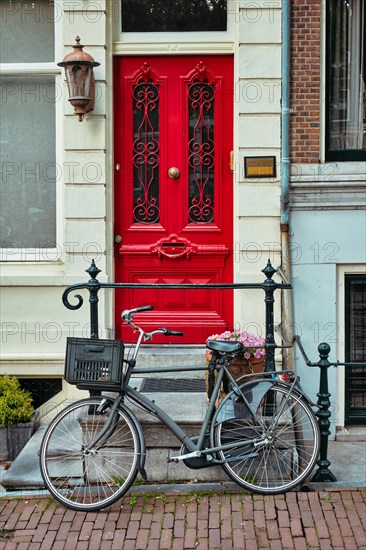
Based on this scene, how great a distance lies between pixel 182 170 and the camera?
8.38m

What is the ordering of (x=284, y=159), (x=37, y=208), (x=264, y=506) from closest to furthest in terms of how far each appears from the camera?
(x=264, y=506) < (x=284, y=159) < (x=37, y=208)

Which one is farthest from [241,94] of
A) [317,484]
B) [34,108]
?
[317,484]

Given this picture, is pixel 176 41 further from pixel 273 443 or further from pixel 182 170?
pixel 273 443

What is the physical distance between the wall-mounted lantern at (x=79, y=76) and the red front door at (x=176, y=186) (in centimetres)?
46

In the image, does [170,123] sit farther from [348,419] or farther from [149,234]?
[348,419]

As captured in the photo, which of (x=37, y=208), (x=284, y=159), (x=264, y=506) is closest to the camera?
(x=264, y=506)

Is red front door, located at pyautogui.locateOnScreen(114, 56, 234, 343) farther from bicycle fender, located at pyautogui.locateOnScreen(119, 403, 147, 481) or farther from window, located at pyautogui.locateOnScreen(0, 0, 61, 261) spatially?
bicycle fender, located at pyautogui.locateOnScreen(119, 403, 147, 481)

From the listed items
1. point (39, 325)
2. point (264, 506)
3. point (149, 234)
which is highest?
point (149, 234)

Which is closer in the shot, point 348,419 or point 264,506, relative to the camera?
point 264,506

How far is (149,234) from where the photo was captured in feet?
27.7

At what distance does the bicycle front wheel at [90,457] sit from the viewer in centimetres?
614

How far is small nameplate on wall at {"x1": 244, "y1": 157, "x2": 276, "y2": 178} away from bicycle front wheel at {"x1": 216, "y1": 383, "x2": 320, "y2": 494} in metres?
2.45

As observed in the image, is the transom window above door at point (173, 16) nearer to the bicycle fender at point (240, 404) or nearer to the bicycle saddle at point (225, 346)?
the bicycle saddle at point (225, 346)

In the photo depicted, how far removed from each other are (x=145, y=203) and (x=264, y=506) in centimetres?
343
